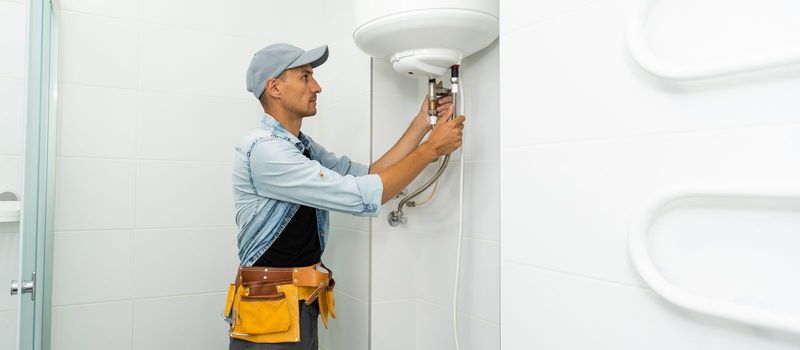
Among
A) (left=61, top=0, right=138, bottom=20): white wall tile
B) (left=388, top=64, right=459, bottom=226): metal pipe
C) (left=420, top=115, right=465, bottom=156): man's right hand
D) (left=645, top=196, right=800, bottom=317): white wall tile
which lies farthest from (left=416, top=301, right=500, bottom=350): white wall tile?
(left=61, top=0, right=138, bottom=20): white wall tile

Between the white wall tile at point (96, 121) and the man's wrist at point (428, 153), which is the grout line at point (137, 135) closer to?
the white wall tile at point (96, 121)

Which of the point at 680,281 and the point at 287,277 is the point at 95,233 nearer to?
the point at 287,277

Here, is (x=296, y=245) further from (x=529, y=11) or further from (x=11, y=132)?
(x=529, y=11)

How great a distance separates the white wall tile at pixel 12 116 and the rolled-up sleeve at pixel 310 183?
0.51m

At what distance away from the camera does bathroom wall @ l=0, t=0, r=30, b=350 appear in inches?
36.1

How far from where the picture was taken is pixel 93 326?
161 centimetres

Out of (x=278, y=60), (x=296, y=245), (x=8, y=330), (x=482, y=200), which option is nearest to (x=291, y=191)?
(x=296, y=245)

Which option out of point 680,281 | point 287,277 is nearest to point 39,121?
point 287,277

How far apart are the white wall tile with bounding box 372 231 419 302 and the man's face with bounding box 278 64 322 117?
0.46 m

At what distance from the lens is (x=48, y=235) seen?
151 centimetres

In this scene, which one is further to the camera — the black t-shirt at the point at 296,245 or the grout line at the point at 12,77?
the black t-shirt at the point at 296,245

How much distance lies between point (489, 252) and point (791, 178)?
35.0 inches

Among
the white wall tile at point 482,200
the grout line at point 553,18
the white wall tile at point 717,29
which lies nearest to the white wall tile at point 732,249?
the white wall tile at point 717,29

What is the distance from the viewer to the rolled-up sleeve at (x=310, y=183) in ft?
4.26
